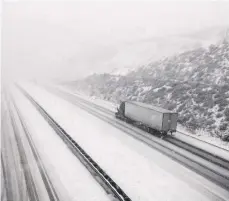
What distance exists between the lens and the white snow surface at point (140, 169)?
13.3 meters

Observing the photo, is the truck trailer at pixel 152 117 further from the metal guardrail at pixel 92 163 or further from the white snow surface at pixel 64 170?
the white snow surface at pixel 64 170

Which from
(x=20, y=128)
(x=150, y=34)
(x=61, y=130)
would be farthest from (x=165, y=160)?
(x=150, y=34)

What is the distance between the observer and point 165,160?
58.1 ft

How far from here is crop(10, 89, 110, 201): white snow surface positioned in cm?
1280

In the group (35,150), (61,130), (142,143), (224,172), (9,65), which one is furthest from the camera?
(9,65)

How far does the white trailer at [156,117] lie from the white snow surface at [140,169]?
9.21 ft

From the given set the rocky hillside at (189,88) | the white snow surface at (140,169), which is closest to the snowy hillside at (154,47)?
the rocky hillside at (189,88)

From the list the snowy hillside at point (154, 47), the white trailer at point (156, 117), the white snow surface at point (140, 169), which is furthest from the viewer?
the snowy hillside at point (154, 47)

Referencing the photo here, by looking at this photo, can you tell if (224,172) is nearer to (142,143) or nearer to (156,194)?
(156,194)

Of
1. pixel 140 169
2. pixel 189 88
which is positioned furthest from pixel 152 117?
pixel 189 88

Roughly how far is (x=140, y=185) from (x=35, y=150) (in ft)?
32.1

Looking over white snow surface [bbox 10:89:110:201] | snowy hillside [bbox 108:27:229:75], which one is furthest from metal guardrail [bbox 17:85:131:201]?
snowy hillside [bbox 108:27:229:75]

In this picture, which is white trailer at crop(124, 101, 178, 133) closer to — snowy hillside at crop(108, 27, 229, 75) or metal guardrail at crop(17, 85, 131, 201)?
metal guardrail at crop(17, 85, 131, 201)

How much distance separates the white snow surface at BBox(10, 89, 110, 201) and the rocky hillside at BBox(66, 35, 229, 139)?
1480 cm
